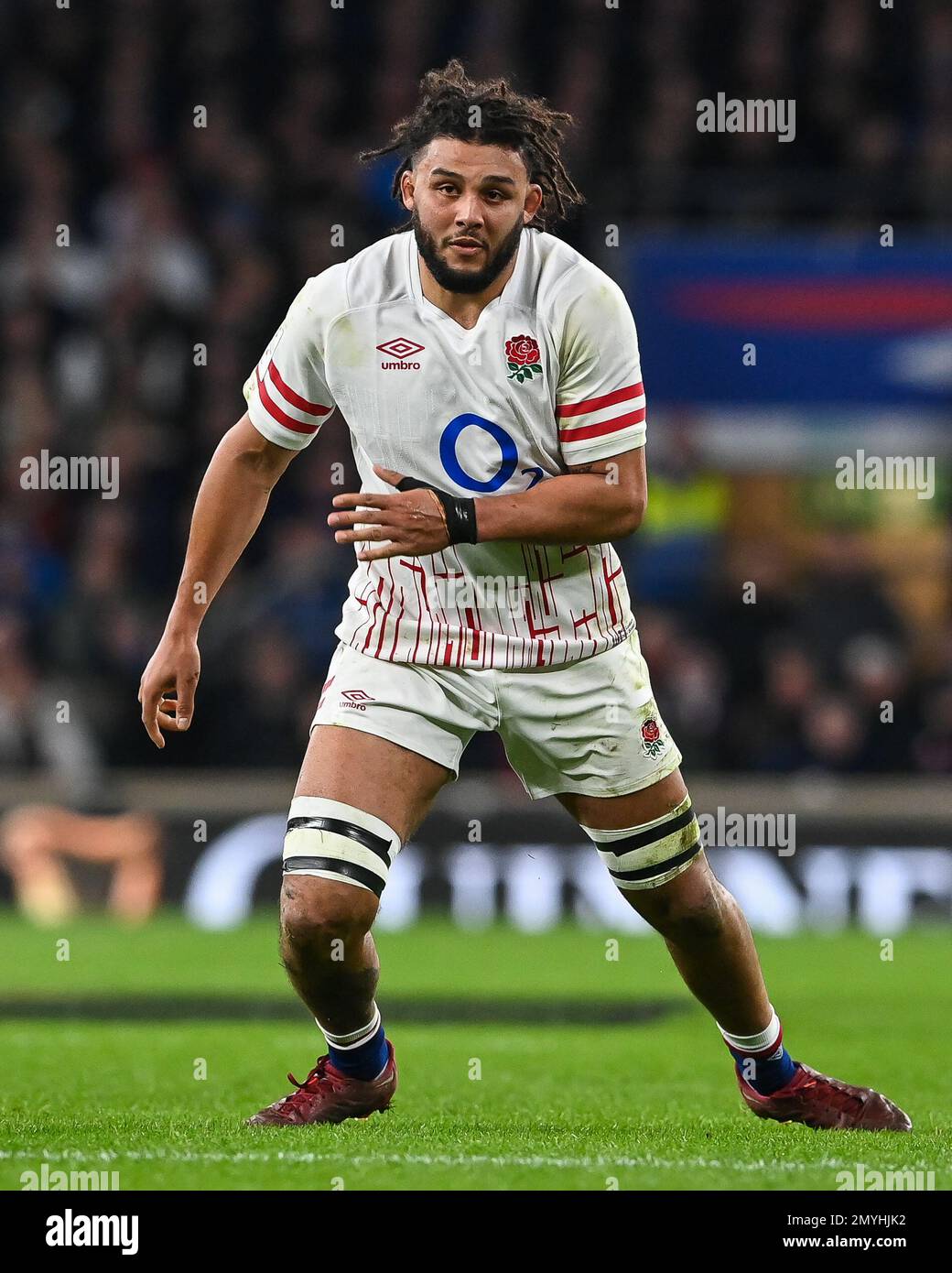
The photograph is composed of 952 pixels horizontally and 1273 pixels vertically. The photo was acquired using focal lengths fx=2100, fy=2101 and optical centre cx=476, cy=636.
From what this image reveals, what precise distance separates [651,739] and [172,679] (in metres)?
1.31

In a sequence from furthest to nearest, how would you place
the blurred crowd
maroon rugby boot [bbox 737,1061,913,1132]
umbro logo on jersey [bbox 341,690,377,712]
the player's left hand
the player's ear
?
the blurred crowd, maroon rugby boot [bbox 737,1061,913,1132], the player's ear, umbro logo on jersey [bbox 341,690,377,712], the player's left hand

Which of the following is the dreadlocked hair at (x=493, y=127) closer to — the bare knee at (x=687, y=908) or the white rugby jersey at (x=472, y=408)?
the white rugby jersey at (x=472, y=408)

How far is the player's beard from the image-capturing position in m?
5.44

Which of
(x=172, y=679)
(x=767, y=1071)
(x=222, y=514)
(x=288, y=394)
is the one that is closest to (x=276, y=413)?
(x=288, y=394)

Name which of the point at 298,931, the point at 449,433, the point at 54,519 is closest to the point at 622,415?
the point at 449,433

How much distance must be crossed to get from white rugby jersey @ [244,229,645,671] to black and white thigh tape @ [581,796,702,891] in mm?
496

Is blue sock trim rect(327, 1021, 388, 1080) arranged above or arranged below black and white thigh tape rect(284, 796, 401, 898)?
below

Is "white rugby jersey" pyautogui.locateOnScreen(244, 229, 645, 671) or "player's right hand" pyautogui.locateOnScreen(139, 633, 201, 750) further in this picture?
"player's right hand" pyautogui.locateOnScreen(139, 633, 201, 750)

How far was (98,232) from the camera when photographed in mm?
16234

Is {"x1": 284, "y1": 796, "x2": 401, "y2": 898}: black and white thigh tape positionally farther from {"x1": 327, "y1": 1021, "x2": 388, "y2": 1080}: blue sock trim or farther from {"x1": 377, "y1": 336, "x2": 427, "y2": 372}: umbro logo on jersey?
{"x1": 377, "y1": 336, "x2": 427, "y2": 372}: umbro logo on jersey

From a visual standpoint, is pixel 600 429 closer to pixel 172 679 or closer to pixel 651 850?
pixel 651 850

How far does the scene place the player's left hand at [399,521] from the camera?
206 inches

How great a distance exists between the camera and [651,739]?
5.74 m

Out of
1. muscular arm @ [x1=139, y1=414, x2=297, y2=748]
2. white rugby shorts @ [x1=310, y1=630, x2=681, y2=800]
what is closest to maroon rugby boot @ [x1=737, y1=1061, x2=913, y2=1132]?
white rugby shorts @ [x1=310, y1=630, x2=681, y2=800]
